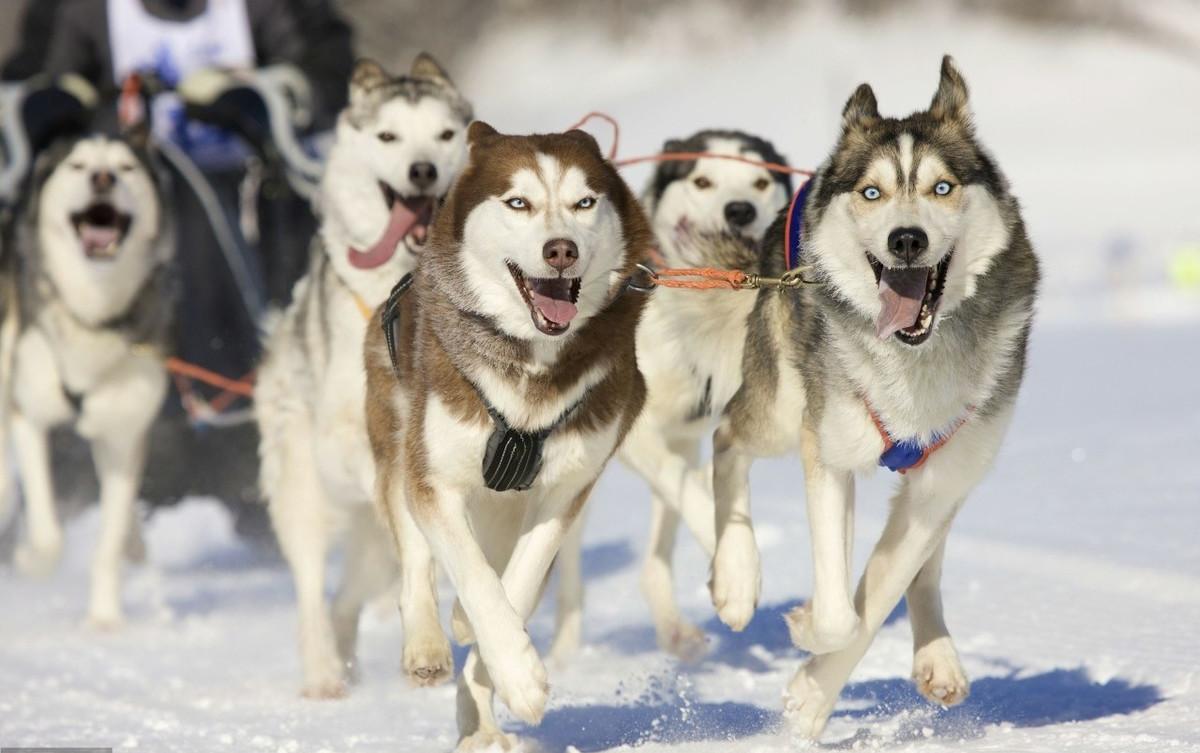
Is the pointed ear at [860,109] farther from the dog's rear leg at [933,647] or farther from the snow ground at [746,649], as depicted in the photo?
the snow ground at [746,649]

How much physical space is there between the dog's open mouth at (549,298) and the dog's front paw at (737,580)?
2.48 ft

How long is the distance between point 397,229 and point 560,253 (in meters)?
1.28

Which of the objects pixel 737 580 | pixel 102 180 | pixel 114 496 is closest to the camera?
pixel 737 580

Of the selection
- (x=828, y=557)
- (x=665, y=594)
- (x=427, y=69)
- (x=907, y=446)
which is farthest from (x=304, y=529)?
(x=907, y=446)

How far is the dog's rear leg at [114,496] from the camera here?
202 inches

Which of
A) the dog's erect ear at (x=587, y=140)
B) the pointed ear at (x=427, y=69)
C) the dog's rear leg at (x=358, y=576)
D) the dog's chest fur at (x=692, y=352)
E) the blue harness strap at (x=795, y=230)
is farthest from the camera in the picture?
the pointed ear at (x=427, y=69)

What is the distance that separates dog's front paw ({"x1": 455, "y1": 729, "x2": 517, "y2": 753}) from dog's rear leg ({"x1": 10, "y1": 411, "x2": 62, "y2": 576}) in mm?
2431

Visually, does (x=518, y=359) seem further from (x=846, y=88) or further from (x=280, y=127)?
(x=846, y=88)

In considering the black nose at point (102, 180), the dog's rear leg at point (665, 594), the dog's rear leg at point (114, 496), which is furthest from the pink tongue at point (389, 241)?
the dog's rear leg at point (114, 496)

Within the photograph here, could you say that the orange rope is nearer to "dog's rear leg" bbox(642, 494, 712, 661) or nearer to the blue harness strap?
the blue harness strap

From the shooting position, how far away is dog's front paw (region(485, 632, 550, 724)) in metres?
2.79

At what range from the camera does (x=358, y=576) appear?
421cm

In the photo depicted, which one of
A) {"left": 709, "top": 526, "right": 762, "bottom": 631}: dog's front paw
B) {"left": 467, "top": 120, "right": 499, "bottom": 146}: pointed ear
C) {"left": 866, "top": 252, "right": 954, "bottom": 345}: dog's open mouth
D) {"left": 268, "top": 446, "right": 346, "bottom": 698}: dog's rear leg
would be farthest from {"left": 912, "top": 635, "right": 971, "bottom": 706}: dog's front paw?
{"left": 268, "top": 446, "right": 346, "bottom": 698}: dog's rear leg

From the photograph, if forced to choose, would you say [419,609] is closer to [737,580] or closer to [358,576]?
[737,580]
